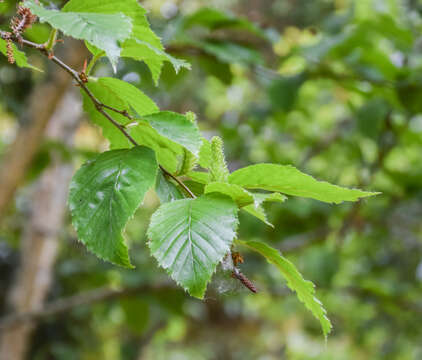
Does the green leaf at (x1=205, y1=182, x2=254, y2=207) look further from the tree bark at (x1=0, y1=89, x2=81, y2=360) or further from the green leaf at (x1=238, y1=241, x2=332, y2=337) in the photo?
the tree bark at (x1=0, y1=89, x2=81, y2=360)

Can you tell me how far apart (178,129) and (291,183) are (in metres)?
0.10

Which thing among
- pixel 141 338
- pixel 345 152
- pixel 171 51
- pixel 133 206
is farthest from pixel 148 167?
pixel 141 338

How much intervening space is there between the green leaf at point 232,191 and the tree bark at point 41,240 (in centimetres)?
139

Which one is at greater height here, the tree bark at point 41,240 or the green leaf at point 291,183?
the green leaf at point 291,183

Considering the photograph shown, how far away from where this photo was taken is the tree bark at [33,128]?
1193 millimetres

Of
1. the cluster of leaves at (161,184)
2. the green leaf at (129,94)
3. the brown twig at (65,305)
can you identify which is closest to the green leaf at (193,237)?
the cluster of leaves at (161,184)

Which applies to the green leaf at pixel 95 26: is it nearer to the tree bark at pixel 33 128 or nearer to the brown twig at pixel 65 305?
the tree bark at pixel 33 128

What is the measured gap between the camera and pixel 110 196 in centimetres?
37

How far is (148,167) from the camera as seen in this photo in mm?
367

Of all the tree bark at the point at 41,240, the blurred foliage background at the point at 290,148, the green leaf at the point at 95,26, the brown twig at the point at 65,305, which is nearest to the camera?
the green leaf at the point at 95,26

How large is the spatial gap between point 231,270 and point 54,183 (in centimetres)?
169

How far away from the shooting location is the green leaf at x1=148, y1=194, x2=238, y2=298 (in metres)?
0.33

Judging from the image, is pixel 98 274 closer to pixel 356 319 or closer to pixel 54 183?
pixel 54 183

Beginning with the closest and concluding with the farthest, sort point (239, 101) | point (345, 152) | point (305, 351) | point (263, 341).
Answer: point (345, 152) → point (239, 101) → point (305, 351) → point (263, 341)
